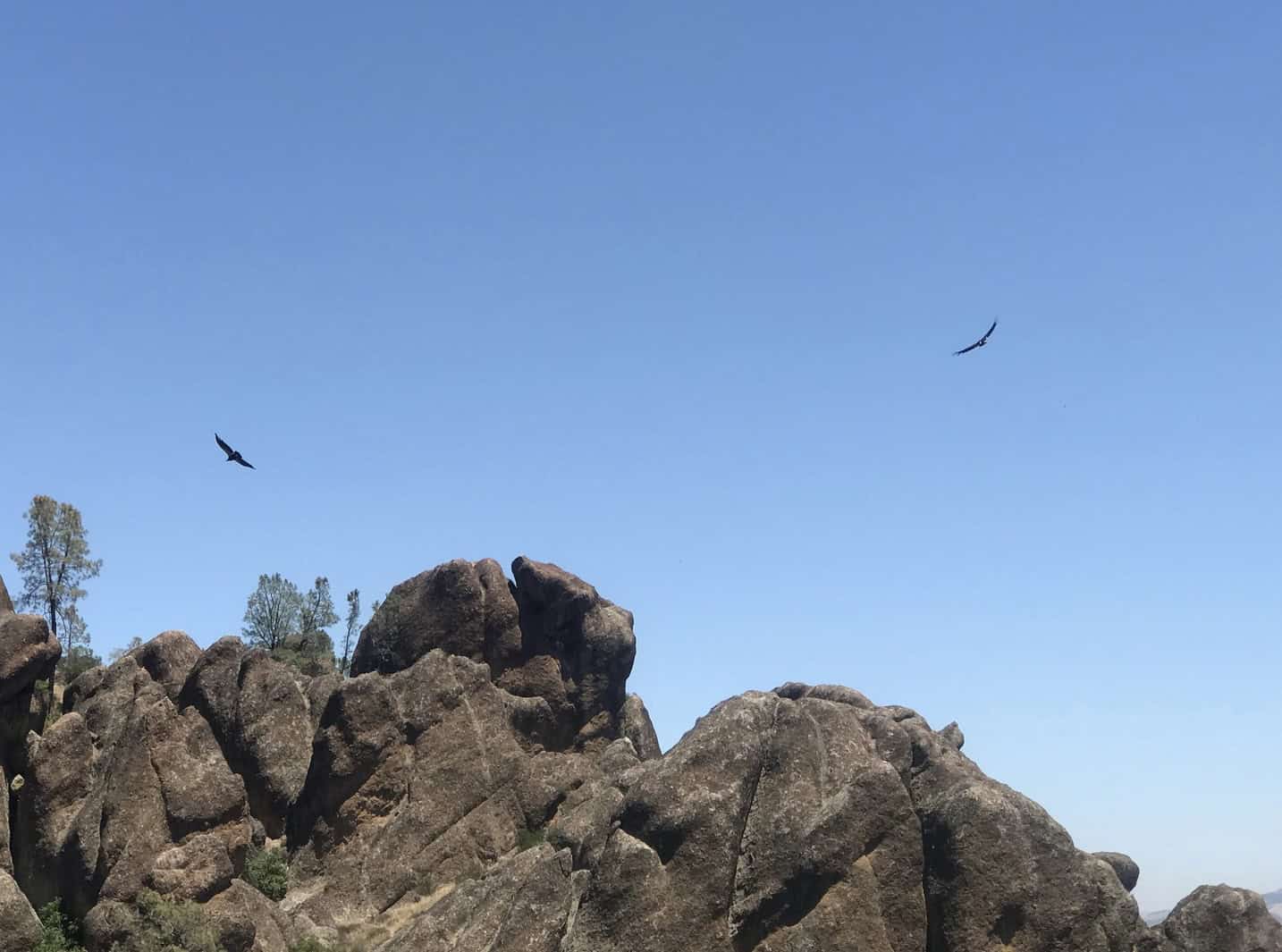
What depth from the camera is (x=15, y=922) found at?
58406mm

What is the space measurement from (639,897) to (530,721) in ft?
102

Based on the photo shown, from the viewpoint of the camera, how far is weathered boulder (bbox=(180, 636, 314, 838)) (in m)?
75.2

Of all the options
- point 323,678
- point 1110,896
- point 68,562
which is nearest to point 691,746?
point 1110,896

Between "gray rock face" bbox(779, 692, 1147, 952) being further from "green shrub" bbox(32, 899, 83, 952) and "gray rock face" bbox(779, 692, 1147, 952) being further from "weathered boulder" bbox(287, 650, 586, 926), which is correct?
"green shrub" bbox(32, 899, 83, 952)

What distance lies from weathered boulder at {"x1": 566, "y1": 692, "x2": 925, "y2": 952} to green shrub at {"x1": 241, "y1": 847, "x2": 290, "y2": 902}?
24483 mm

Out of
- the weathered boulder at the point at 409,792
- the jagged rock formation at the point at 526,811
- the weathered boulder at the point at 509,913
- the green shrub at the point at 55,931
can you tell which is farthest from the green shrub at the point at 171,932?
the weathered boulder at the point at 409,792

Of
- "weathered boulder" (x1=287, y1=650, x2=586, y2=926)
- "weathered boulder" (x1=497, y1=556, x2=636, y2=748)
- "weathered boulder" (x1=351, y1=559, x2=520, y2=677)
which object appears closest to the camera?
"weathered boulder" (x1=287, y1=650, x2=586, y2=926)

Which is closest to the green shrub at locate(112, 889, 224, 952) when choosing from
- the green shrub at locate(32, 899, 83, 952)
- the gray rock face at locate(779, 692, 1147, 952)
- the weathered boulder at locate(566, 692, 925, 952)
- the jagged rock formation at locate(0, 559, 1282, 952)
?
the jagged rock formation at locate(0, 559, 1282, 952)

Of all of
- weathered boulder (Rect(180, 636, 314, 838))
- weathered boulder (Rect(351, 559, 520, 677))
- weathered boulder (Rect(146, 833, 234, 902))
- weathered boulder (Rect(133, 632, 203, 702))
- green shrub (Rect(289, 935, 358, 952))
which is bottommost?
green shrub (Rect(289, 935, 358, 952))

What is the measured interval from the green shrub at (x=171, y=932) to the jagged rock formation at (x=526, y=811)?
3.19 feet

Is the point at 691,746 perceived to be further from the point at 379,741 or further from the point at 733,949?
the point at 379,741

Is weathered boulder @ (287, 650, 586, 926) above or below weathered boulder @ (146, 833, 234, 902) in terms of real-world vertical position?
above

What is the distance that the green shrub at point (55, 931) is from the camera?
194 ft

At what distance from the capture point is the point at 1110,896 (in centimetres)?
5438
